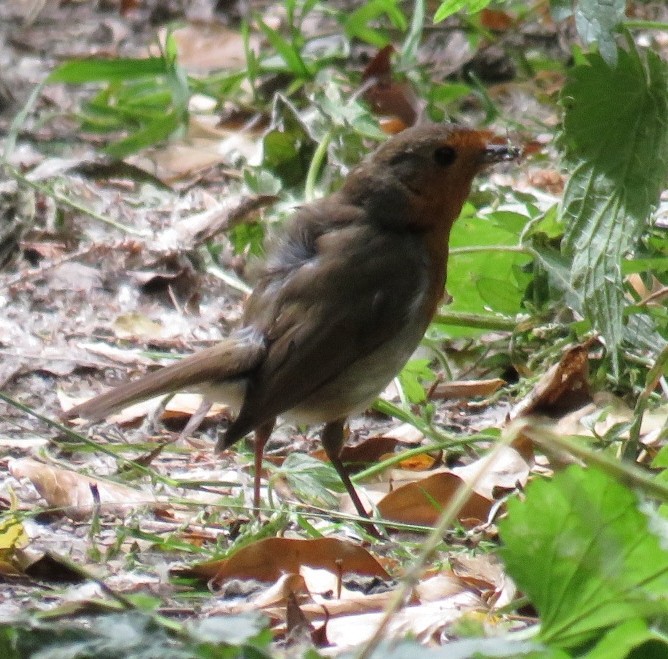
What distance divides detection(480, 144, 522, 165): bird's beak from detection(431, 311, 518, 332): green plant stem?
55 cm

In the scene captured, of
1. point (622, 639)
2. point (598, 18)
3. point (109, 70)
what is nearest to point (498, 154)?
point (598, 18)

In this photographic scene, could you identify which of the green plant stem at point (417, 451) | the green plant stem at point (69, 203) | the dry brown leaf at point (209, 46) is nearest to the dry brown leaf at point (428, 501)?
the green plant stem at point (417, 451)

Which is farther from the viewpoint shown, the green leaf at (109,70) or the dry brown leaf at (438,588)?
the green leaf at (109,70)

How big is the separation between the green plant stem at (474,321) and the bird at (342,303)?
244 millimetres

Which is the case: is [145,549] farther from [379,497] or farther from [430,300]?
[430,300]

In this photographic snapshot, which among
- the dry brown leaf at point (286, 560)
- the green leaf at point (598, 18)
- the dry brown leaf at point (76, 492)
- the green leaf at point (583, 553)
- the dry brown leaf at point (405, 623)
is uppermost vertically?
the green leaf at point (598, 18)

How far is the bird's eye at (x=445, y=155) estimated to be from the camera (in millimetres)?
4188

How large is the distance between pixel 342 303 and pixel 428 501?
0.71 meters

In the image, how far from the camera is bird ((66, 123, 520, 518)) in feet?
12.6

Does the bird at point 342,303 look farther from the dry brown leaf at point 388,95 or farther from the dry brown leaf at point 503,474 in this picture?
the dry brown leaf at point 388,95

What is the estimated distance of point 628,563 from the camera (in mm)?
2084

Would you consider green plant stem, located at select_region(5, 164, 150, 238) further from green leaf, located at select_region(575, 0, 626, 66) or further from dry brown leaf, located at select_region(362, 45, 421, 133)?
green leaf, located at select_region(575, 0, 626, 66)

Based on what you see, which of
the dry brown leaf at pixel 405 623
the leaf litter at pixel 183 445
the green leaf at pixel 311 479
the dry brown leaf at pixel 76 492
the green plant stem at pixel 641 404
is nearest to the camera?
the dry brown leaf at pixel 405 623

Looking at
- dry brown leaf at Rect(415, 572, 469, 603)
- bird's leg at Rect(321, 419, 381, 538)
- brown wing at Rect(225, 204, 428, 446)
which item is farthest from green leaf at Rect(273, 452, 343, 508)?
dry brown leaf at Rect(415, 572, 469, 603)
